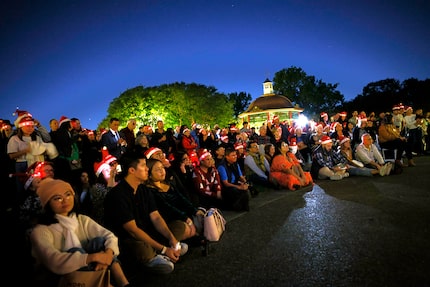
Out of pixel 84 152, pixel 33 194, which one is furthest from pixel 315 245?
pixel 84 152

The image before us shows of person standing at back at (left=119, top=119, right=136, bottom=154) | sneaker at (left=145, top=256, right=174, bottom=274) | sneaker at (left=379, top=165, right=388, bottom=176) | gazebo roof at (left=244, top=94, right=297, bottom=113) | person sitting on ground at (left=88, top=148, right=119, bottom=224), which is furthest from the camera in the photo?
gazebo roof at (left=244, top=94, right=297, bottom=113)

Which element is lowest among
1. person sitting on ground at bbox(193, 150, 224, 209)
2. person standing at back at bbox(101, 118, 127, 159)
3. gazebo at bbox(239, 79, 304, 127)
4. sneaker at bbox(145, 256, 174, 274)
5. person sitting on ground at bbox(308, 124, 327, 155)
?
sneaker at bbox(145, 256, 174, 274)

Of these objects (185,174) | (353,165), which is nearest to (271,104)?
(353,165)

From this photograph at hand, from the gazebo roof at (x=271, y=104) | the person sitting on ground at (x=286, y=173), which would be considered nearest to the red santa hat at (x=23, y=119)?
the person sitting on ground at (x=286, y=173)

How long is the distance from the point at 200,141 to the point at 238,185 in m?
5.28

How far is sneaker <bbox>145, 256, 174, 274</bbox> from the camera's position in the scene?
9.98ft

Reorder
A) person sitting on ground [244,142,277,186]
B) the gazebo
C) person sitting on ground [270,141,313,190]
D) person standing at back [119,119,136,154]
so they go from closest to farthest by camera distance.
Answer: person sitting on ground [270,141,313,190] → person standing at back [119,119,136,154] → person sitting on ground [244,142,277,186] → the gazebo

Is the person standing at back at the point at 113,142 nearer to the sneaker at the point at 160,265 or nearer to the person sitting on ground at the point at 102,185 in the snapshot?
the person sitting on ground at the point at 102,185

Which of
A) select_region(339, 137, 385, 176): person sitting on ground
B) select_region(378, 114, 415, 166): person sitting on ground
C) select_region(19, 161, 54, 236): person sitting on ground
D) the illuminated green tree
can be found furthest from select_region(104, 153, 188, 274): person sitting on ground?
the illuminated green tree

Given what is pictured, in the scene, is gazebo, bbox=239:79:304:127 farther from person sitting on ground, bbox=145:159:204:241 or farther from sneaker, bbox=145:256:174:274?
sneaker, bbox=145:256:174:274

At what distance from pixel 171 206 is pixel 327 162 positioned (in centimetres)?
646

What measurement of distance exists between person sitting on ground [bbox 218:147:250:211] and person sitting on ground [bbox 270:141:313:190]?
68.4 inches

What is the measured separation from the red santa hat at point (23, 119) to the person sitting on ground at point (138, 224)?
125 inches

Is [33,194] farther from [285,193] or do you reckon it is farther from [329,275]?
[285,193]
